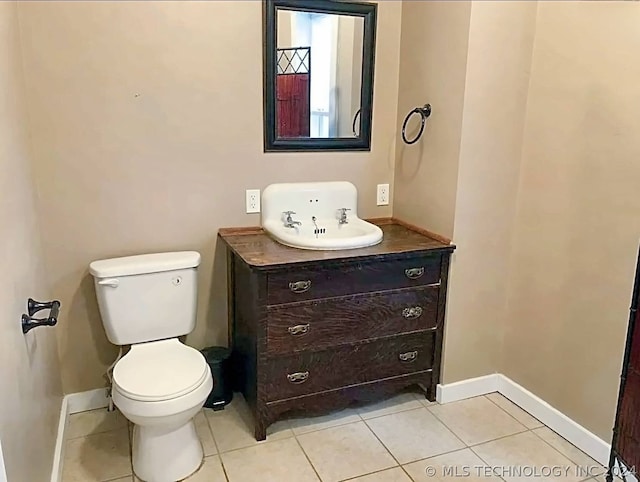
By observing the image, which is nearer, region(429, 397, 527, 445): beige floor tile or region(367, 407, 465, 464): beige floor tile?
region(367, 407, 465, 464): beige floor tile

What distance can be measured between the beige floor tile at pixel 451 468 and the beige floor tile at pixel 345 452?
0.11 m

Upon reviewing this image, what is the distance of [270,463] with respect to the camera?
2139 millimetres

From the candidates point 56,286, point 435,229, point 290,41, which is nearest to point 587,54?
point 435,229

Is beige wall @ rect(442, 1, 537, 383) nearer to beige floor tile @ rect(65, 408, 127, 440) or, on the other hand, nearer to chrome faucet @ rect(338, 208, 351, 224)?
chrome faucet @ rect(338, 208, 351, 224)

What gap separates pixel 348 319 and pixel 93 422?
126 centimetres

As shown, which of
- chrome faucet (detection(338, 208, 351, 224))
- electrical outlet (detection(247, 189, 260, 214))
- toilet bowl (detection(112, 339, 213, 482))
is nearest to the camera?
toilet bowl (detection(112, 339, 213, 482))

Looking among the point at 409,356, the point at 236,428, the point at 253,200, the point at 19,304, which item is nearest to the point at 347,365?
the point at 409,356

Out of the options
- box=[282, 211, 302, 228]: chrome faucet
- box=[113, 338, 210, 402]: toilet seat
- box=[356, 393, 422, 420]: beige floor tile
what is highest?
box=[282, 211, 302, 228]: chrome faucet

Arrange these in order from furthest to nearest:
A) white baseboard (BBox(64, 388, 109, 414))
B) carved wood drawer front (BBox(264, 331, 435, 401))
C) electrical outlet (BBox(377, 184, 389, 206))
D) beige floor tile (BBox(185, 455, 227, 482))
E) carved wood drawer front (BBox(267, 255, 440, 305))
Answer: electrical outlet (BBox(377, 184, 389, 206)), white baseboard (BBox(64, 388, 109, 414)), carved wood drawer front (BBox(264, 331, 435, 401)), carved wood drawer front (BBox(267, 255, 440, 305)), beige floor tile (BBox(185, 455, 227, 482))

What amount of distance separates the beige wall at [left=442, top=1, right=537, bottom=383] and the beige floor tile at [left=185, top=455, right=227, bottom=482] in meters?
1.15

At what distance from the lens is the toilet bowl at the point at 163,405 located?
189cm

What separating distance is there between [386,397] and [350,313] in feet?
1.79

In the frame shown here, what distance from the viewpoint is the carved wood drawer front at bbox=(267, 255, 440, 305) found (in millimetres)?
2146

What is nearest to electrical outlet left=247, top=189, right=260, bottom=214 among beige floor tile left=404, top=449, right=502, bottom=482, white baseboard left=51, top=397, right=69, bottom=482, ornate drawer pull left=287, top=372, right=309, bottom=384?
ornate drawer pull left=287, top=372, right=309, bottom=384
